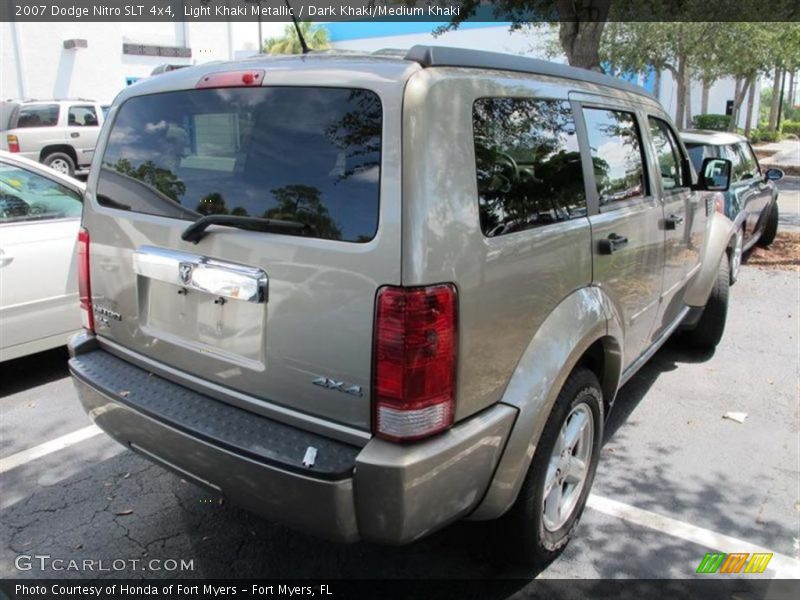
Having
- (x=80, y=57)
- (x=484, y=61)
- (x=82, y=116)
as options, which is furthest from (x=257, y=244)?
(x=80, y=57)

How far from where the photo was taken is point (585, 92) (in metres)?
2.96

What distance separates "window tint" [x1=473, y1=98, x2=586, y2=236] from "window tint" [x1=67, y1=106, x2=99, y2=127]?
1800cm

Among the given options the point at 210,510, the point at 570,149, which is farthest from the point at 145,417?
the point at 570,149

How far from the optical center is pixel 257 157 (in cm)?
229

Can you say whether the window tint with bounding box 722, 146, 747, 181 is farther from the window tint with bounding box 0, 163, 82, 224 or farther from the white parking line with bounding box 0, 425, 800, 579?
the window tint with bounding box 0, 163, 82, 224

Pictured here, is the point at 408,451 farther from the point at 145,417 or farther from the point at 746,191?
the point at 746,191

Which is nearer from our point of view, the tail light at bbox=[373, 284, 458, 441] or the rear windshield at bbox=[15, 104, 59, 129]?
the tail light at bbox=[373, 284, 458, 441]

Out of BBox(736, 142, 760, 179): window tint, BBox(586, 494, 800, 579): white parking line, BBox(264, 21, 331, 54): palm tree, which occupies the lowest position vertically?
BBox(586, 494, 800, 579): white parking line

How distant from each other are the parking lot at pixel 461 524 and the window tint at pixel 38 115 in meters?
14.8

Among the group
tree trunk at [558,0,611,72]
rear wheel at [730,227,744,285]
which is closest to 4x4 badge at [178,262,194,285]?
rear wheel at [730,227,744,285]

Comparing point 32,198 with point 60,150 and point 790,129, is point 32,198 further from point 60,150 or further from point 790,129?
point 790,129

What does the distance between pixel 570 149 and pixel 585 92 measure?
0.39 meters

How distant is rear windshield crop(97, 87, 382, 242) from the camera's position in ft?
6.75

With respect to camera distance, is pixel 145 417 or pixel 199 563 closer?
pixel 145 417
